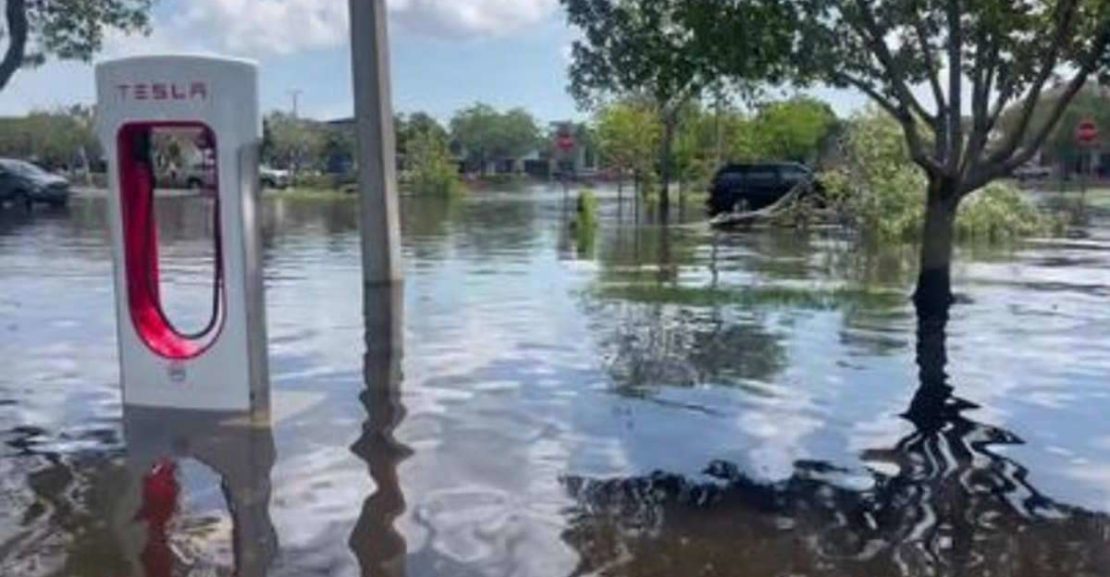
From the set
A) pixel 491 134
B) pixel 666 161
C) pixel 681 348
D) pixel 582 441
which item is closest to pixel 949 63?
pixel 681 348

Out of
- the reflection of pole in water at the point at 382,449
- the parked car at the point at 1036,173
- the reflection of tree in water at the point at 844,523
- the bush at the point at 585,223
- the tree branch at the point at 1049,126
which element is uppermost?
the tree branch at the point at 1049,126

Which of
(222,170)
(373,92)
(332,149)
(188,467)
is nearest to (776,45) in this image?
(373,92)

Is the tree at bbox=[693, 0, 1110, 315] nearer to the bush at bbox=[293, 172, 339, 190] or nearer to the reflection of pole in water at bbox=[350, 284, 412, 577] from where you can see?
the reflection of pole in water at bbox=[350, 284, 412, 577]

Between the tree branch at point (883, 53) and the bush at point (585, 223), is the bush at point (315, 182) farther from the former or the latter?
the tree branch at point (883, 53)

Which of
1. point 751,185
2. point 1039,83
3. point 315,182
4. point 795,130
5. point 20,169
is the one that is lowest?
point 751,185

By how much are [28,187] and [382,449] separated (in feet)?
108

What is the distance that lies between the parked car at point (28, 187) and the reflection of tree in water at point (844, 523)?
111ft

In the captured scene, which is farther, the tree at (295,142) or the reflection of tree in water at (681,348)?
the tree at (295,142)

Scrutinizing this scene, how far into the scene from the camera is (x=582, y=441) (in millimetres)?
7348

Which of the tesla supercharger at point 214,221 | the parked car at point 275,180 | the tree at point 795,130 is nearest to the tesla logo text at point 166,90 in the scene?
the tesla supercharger at point 214,221

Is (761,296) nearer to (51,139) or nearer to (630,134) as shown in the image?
(630,134)

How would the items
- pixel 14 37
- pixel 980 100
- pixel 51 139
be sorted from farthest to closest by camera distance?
pixel 51 139
pixel 14 37
pixel 980 100

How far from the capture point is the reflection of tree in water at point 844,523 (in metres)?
5.24

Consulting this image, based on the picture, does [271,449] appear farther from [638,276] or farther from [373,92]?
[638,276]
